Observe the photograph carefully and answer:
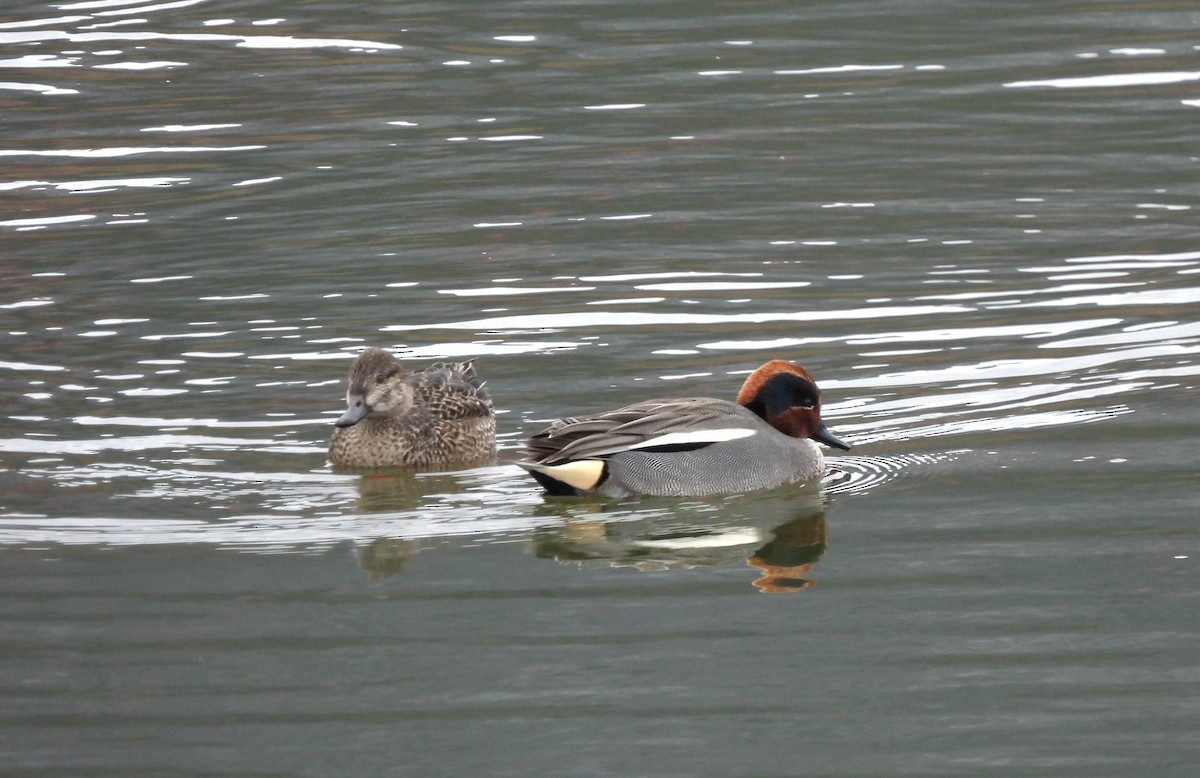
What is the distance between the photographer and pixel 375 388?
998 centimetres

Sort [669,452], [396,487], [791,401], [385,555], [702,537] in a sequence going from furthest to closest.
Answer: [396,487], [791,401], [669,452], [702,537], [385,555]

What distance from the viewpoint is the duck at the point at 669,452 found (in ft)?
29.4

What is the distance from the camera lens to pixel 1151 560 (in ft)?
25.5

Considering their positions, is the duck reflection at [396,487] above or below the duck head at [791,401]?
below

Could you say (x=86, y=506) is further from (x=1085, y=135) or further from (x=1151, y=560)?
(x=1085, y=135)

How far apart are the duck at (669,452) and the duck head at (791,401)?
13 millimetres

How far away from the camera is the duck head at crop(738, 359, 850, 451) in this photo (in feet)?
30.6

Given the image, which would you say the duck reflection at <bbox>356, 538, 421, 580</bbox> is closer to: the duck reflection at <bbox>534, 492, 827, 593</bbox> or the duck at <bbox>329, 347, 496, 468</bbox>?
the duck reflection at <bbox>534, 492, 827, 593</bbox>

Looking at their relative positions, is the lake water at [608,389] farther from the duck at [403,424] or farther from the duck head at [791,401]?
the duck head at [791,401]

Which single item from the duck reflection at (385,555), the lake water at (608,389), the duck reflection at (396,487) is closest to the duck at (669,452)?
the lake water at (608,389)

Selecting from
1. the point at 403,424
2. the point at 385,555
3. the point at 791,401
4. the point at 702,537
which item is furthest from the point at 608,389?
the point at 385,555

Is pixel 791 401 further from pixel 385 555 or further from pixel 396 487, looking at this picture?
pixel 385 555

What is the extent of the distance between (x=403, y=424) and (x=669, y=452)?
171 centimetres

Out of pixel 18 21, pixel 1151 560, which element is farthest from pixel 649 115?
pixel 1151 560
